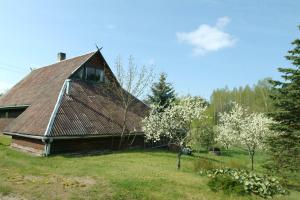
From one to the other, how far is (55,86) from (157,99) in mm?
15458

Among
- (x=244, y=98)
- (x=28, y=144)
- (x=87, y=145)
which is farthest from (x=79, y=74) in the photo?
(x=244, y=98)

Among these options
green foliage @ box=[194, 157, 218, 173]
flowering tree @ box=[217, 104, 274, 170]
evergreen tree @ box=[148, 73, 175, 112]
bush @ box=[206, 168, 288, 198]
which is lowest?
bush @ box=[206, 168, 288, 198]

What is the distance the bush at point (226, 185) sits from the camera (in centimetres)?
1303

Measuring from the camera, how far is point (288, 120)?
20.0 metres

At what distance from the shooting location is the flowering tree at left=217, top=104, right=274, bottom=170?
81.8 ft

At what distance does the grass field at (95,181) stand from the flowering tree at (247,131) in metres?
9.46

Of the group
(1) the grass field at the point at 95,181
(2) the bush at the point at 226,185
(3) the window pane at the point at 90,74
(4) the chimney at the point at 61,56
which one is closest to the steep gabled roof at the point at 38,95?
(3) the window pane at the point at 90,74

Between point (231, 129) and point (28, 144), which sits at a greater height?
point (231, 129)

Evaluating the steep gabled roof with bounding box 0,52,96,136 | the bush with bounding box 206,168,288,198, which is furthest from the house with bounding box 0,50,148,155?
the bush with bounding box 206,168,288,198

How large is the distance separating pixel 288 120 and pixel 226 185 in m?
9.44

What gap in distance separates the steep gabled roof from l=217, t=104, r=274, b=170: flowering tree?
1554 cm

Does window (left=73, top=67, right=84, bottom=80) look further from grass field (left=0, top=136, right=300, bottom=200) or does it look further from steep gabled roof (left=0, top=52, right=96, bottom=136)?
grass field (left=0, top=136, right=300, bottom=200)

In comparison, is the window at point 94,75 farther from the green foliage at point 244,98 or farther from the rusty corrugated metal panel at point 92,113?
the green foliage at point 244,98

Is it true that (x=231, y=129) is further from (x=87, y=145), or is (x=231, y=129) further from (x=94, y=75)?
(x=94, y=75)
